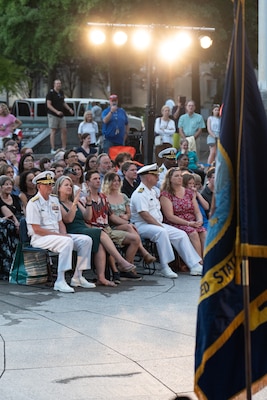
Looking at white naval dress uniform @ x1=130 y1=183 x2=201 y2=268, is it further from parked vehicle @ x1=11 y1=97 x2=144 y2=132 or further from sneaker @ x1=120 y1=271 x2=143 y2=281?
parked vehicle @ x1=11 y1=97 x2=144 y2=132

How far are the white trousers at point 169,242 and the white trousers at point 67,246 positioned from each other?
139cm

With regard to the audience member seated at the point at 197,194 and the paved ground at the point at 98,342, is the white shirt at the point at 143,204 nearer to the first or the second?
the audience member seated at the point at 197,194

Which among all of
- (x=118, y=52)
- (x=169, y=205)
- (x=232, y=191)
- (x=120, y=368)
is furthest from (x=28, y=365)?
(x=118, y=52)

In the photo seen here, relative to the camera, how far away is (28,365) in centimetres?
799

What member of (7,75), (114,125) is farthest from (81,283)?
(7,75)

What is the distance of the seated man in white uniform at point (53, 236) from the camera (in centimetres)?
1165

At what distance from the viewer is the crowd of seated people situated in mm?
12336

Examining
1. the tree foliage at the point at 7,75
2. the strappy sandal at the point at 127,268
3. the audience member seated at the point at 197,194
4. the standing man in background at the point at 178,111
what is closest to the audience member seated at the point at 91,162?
the audience member seated at the point at 197,194

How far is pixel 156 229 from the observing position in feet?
43.4

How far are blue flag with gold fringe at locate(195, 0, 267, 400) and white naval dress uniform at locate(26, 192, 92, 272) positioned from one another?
6.00 meters

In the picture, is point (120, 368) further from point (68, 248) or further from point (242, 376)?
point (68, 248)

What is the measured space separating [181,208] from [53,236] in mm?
2668

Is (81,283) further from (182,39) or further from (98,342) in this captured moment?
(182,39)

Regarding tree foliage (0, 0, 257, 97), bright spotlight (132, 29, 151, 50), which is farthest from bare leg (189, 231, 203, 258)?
tree foliage (0, 0, 257, 97)
